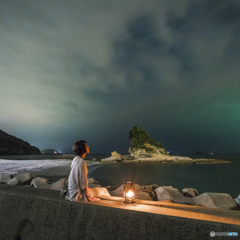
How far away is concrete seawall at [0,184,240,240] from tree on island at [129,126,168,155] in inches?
2585

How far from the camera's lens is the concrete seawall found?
74.1 inches

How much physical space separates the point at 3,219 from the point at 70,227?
1626 mm

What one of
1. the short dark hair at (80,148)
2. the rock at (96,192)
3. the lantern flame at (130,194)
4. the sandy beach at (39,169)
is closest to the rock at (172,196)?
the rock at (96,192)

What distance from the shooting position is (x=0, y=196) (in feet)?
10.5

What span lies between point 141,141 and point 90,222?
220 feet

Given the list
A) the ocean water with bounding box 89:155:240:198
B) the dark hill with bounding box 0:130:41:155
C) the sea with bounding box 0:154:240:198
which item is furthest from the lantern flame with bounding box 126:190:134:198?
the dark hill with bounding box 0:130:41:155

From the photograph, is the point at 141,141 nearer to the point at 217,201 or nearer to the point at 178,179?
the point at 178,179

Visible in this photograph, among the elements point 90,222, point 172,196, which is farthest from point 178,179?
point 90,222

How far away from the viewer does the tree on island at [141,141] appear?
221ft

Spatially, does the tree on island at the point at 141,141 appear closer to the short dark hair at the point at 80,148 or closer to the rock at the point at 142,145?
the rock at the point at 142,145

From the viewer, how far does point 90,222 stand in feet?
7.72

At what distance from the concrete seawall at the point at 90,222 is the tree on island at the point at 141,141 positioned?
215 ft

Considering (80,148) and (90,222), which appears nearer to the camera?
(90,222)

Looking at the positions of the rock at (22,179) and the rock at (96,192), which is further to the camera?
the rock at (22,179)
